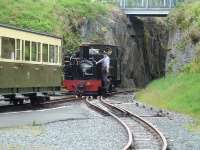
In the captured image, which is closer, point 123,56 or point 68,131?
point 68,131

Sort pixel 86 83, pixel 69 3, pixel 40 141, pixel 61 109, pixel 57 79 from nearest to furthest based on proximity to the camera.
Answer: pixel 40 141 < pixel 61 109 < pixel 57 79 < pixel 86 83 < pixel 69 3

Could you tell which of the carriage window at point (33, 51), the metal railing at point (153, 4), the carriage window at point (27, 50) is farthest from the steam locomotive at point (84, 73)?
the metal railing at point (153, 4)

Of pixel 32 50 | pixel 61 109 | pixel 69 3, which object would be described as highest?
pixel 69 3

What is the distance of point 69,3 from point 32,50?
23769mm

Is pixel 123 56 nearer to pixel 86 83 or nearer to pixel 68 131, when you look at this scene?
pixel 86 83

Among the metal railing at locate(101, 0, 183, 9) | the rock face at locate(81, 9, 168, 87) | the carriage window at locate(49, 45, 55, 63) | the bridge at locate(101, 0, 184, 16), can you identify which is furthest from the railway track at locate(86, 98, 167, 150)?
the metal railing at locate(101, 0, 183, 9)

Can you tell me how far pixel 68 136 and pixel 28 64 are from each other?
8.46 metres

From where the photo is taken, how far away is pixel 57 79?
27.4m

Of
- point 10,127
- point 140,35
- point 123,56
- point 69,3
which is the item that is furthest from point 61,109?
point 140,35

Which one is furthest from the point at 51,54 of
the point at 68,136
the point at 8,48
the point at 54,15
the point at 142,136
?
the point at 54,15

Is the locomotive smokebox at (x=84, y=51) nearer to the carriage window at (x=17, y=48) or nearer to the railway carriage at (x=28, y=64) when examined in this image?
the railway carriage at (x=28, y=64)

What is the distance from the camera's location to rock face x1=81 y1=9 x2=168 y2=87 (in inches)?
1906

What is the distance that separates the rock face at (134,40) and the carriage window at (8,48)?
77.5 feet

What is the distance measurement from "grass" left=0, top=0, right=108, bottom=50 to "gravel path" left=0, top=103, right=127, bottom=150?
60.9 feet
